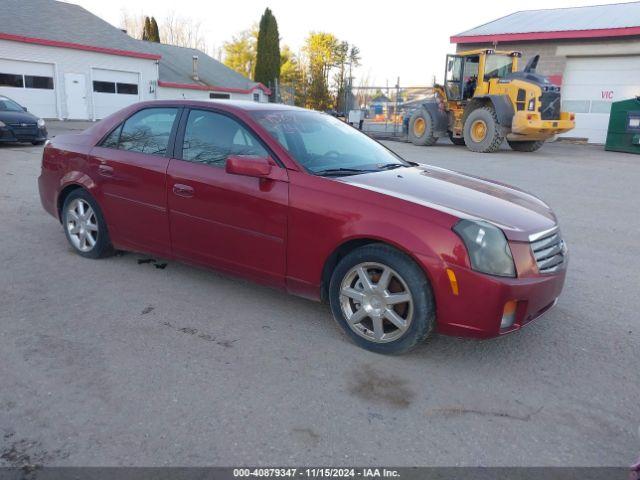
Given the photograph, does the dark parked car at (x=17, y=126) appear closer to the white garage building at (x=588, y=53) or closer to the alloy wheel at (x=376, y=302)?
the alloy wheel at (x=376, y=302)

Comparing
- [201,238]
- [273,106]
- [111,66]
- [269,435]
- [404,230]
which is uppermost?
[111,66]

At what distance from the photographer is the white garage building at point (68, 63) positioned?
23.6 m

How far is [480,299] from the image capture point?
9.66ft

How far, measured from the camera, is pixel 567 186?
10.5m

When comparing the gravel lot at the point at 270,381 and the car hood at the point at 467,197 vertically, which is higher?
the car hood at the point at 467,197

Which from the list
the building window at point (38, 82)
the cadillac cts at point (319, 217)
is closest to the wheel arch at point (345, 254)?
the cadillac cts at point (319, 217)

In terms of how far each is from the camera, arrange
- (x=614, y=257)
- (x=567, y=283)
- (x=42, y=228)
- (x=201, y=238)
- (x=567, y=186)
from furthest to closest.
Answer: (x=567, y=186) → (x=42, y=228) → (x=614, y=257) → (x=567, y=283) → (x=201, y=238)

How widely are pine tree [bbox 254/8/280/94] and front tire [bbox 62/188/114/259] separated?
4203 centimetres

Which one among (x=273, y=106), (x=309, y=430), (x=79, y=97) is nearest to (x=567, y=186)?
(x=273, y=106)

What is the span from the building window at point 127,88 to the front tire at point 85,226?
84.8ft

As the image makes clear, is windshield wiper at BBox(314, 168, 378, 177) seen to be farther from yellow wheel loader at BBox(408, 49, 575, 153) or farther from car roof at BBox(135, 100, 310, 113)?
yellow wheel loader at BBox(408, 49, 575, 153)

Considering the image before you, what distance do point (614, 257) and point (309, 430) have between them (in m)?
4.43

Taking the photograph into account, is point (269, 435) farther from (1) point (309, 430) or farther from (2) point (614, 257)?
(2) point (614, 257)

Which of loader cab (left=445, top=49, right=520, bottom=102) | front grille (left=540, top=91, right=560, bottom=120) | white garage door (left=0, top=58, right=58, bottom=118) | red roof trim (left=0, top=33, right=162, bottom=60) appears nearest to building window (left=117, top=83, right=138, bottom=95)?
red roof trim (left=0, top=33, right=162, bottom=60)
